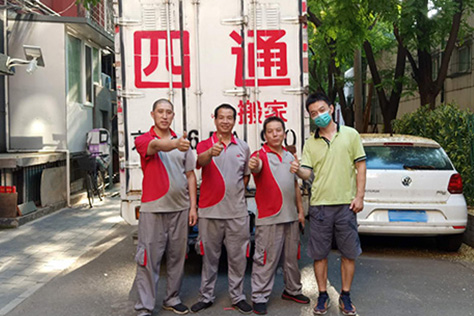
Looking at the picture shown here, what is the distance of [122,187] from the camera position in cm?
557

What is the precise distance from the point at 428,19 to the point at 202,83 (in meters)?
7.49

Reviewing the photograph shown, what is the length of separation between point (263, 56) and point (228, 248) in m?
2.18

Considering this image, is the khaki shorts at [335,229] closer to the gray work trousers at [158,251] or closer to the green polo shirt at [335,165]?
the green polo shirt at [335,165]

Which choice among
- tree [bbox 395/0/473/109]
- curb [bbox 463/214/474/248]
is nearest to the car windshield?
curb [bbox 463/214/474/248]

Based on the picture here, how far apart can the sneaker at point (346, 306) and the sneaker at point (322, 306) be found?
0.13 meters

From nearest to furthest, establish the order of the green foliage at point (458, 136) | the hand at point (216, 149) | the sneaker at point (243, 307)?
1. the hand at point (216, 149)
2. the sneaker at point (243, 307)
3. the green foliage at point (458, 136)

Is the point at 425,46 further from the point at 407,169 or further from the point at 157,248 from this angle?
the point at 157,248

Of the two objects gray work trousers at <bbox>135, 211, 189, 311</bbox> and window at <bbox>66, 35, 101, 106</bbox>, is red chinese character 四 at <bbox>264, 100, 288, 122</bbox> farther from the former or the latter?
window at <bbox>66, 35, 101, 106</bbox>

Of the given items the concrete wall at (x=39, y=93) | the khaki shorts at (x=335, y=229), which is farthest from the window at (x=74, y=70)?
→ the khaki shorts at (x=335, y=229)

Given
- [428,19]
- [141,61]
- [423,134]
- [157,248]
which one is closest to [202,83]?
[141,61]

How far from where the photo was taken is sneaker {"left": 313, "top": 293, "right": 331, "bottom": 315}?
4383mm

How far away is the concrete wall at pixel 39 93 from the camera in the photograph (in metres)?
11.1

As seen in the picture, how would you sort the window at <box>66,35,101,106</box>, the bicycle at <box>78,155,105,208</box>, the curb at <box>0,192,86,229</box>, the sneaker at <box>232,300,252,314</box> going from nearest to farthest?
1. the sneaker at <box>232,300,252,314</box>
2. the curb at <box>0,192,86,229</box>
3. the bicycle at <box>78,155,105,208</box>
4. the window at <box>66,35,101,106</box>

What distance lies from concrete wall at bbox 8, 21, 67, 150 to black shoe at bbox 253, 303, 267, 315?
819 cm
